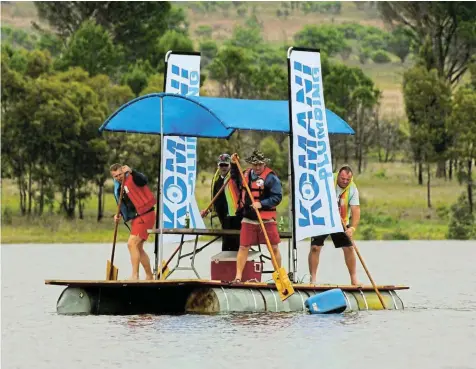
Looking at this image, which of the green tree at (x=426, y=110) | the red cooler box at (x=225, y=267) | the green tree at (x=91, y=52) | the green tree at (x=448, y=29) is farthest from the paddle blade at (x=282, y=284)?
the green tree at (x=448, y=29)

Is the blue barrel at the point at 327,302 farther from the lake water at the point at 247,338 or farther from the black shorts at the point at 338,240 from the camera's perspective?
the black shorts at the point at 338,240

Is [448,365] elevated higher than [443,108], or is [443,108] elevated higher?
[443,108]

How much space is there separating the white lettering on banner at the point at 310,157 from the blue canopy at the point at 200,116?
0.43 metres

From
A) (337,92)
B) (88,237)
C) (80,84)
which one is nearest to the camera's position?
(88,237)

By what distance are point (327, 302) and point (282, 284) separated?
0.79 meters

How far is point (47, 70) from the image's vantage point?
195ft

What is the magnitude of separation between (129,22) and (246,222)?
5383 cm

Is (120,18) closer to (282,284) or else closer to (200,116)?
(200,116)

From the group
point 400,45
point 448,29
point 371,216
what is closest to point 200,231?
point 371,216

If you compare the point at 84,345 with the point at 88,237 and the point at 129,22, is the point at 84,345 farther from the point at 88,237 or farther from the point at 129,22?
the point at 129,22

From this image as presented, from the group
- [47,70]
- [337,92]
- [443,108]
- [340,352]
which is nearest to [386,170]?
[337,92]

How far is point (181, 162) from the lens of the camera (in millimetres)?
26469

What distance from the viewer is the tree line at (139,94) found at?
54500 mm

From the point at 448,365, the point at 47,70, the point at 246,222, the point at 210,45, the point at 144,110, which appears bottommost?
the point at 448,365
